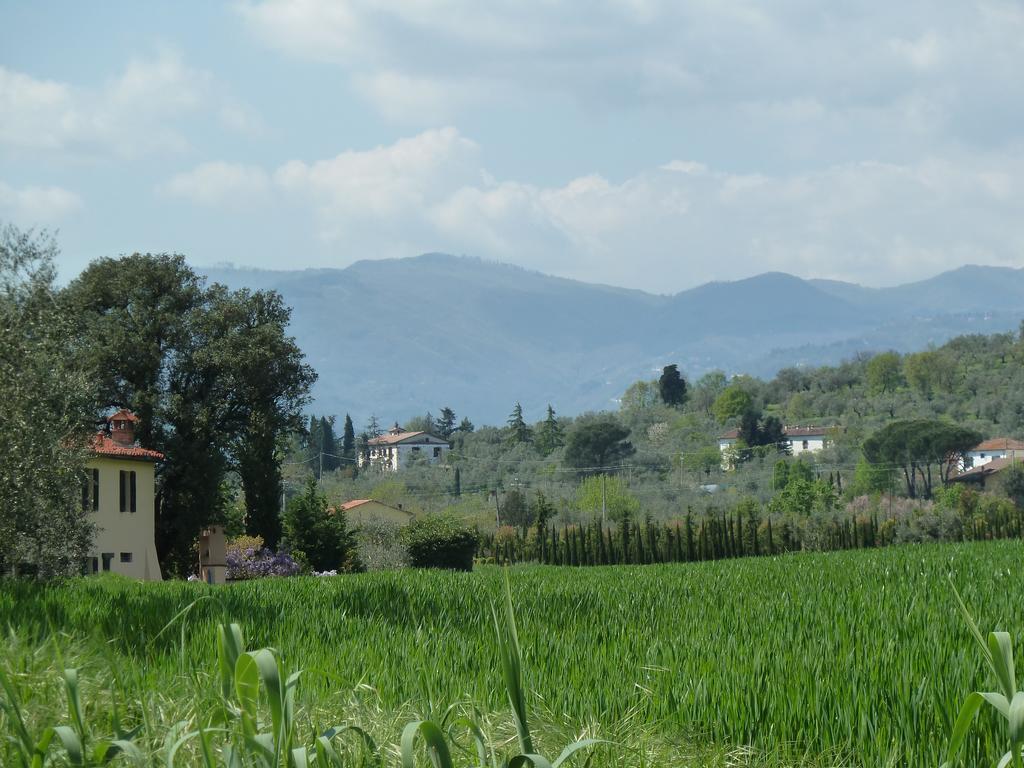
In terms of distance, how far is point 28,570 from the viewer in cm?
2536

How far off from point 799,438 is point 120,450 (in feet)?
358

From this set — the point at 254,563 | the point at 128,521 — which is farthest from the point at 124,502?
the point at 254,563

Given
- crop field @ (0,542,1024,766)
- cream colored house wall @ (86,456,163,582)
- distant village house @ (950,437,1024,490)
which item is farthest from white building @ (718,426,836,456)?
crop field @ (0,542,1024,766)

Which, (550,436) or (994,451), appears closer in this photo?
(994,451)

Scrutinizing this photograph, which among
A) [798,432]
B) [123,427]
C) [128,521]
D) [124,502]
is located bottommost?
[128,521]

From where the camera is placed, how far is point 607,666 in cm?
798

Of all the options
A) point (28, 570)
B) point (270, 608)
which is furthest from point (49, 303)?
point (270, 608)

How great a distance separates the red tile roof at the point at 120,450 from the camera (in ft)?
125

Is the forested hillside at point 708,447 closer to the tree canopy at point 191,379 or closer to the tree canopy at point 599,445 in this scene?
the tree canopy at point 599,445

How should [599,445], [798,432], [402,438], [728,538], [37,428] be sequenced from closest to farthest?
[37,428] < [728,538] < [599,445] < [798,432] < [402,438]

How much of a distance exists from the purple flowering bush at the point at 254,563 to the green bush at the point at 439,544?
4.93 metres

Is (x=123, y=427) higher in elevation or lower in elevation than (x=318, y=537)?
higher

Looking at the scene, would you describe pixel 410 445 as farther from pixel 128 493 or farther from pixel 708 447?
pixel 128 493

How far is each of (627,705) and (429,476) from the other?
111933 mm
